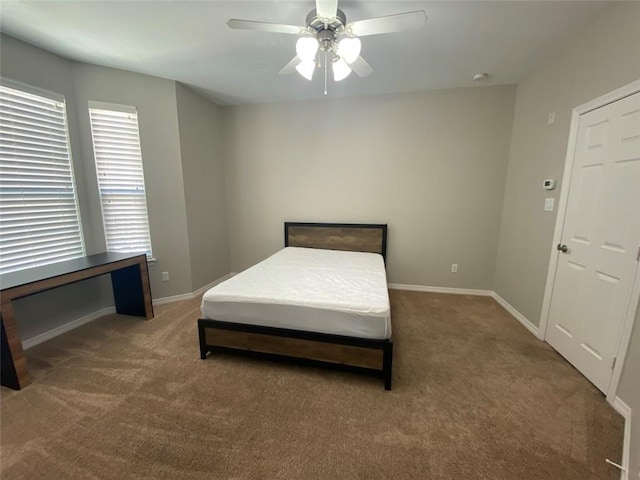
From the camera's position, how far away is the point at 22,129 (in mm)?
2285

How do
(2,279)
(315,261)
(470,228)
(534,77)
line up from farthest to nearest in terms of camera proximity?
(470,228) → (315,261) → (534,77) → (2,279)

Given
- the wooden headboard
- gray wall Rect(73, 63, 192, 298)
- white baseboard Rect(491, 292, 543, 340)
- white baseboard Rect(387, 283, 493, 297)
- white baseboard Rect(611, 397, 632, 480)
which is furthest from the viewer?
the wooden headboard

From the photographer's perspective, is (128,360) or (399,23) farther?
(128,360)

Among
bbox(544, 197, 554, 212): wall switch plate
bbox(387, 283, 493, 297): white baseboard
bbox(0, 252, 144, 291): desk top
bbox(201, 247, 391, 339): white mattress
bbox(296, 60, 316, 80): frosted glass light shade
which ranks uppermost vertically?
bbox(296, 60, 316, 80): frosted glass light shade

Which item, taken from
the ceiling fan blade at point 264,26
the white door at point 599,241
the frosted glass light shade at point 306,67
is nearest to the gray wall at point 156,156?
the ceiling fan blade at point 264,26

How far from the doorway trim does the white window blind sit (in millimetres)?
4840

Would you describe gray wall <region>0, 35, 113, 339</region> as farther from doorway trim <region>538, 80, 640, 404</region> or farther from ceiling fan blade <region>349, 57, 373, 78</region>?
doorway trim <region>538, 80, 640, 404</region>

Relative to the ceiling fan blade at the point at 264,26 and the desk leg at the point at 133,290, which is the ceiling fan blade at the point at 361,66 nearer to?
the ceiling fan blade at the point at 264,26

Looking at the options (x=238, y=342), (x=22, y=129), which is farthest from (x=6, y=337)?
(x=22, y=129)

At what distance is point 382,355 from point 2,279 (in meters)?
3.02

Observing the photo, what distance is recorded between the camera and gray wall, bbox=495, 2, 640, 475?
1651 millimetres

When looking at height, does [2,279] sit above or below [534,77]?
below

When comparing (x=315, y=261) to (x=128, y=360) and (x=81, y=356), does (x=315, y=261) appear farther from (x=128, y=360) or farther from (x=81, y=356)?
(x=81, y=356)

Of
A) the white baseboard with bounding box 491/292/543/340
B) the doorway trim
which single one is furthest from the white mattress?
the white baseboard with bounding box 491/292/543/340
